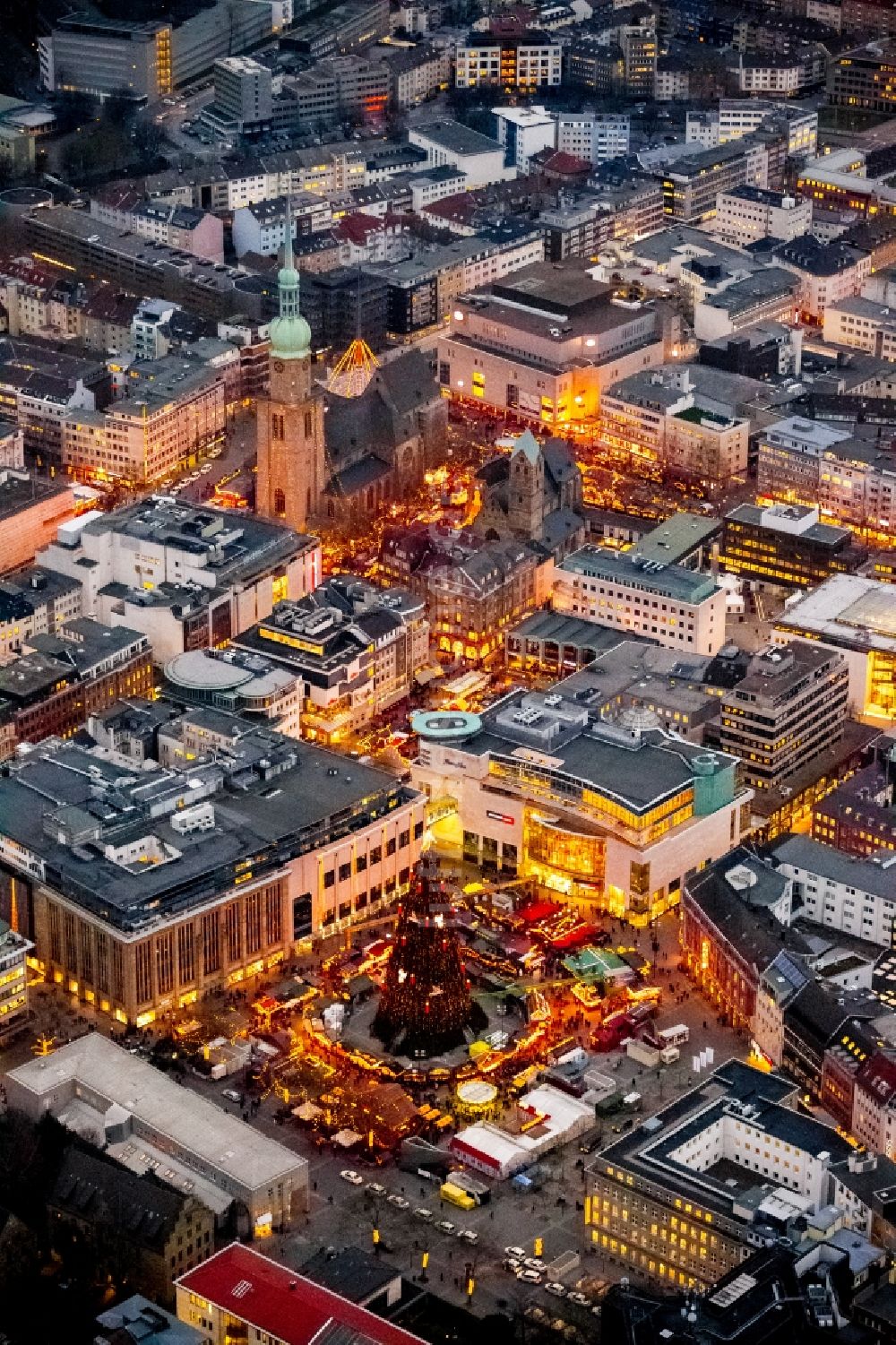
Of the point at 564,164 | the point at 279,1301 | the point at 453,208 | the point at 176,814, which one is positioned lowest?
the point at 279,1301

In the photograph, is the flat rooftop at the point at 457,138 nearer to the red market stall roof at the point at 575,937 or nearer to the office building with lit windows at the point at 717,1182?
the red market stall roof at the point at 575,937

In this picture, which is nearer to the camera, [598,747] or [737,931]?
[737,931]

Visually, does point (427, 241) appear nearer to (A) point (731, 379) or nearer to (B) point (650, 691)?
(A) point (731, 379)

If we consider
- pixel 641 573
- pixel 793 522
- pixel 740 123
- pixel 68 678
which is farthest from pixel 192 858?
pixel 740 123

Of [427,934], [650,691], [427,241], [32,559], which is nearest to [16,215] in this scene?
[427,241]

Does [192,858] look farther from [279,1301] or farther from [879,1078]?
[879,1078]

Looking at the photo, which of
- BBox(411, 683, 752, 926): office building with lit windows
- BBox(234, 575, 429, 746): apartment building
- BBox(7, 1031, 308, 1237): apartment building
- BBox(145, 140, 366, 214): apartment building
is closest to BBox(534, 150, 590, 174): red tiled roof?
BBox(145, 140, 366, 214): apartment building

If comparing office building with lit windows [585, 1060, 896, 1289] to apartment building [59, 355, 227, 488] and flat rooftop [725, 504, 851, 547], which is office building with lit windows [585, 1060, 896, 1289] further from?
apartment building [59, 355, 227, 488]
